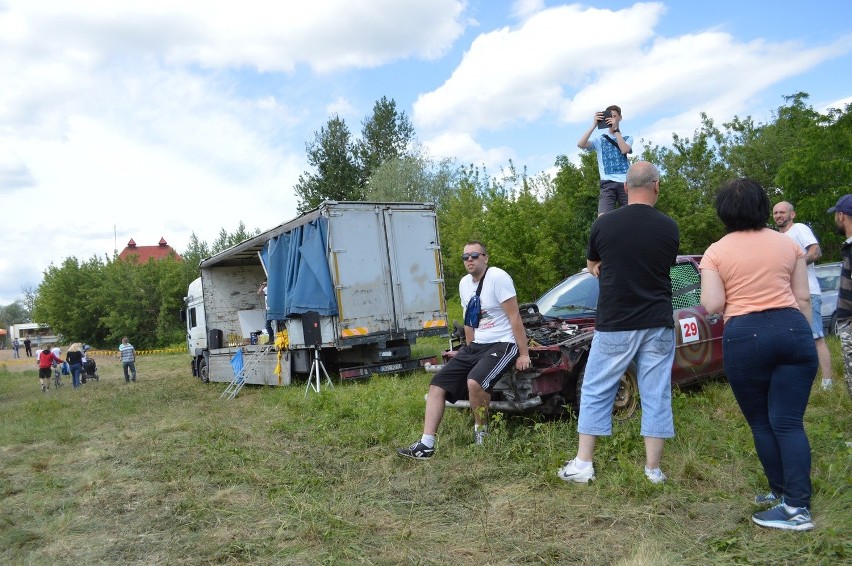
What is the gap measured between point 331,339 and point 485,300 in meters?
6.30

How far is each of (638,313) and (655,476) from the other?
100cm

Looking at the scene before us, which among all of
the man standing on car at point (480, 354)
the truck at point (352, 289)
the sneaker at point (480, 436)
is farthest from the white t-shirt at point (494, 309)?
the truck at point (352, 289)

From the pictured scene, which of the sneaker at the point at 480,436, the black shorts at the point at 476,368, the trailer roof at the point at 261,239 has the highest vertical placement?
the trailer roof at the point at 261,239

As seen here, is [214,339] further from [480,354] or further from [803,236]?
[803,236]

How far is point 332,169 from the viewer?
162 feet

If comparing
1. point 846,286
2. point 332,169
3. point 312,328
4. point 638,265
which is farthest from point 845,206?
point 332,169

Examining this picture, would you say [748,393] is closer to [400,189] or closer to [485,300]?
[485,300]

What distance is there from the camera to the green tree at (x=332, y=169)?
4919 cm

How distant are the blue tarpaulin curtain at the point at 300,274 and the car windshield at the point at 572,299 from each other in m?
4.76

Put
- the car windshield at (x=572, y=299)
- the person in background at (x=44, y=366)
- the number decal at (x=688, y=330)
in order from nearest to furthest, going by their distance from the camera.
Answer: the number decal at (x=688, y=330) < the car windshield at (x=572, y=299) < the person in background at (x=44, y=366)

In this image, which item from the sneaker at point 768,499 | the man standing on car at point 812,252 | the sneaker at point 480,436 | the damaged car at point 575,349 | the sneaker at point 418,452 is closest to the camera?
the sneaker at point 768,499

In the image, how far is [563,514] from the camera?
3.79m

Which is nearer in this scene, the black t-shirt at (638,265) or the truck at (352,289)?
the black t-shirt at (638,265)

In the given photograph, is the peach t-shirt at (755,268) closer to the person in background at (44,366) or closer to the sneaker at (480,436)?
the sneaker at (480,436)
